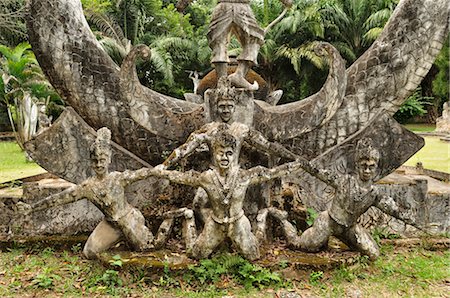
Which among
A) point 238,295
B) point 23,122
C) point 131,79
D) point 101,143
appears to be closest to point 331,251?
point 238,295

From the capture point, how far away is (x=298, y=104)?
5383mm

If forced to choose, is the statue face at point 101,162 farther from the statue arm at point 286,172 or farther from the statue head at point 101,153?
the statue arm at point 286,172

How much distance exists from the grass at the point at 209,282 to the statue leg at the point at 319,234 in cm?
29

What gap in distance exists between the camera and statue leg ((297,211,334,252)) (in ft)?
13.6

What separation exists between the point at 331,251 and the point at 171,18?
69.6 ft

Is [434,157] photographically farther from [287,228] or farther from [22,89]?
[22,89]

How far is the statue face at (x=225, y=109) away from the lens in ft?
14.5

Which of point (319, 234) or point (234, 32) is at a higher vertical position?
point (234, 32)

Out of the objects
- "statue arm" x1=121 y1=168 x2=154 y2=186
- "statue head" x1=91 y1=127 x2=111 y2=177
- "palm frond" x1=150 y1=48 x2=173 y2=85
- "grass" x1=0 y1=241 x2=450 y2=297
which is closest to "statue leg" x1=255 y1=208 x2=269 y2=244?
"grass" x1=0 y1=241 x2=450 y2=297

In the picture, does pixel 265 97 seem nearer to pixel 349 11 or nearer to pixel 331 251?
pixel 331 251

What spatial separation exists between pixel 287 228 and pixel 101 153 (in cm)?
190

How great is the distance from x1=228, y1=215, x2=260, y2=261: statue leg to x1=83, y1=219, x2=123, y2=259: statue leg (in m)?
1.08

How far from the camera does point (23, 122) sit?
1358cm

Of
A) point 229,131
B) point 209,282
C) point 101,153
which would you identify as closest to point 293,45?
point 229,131
